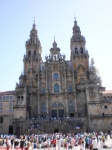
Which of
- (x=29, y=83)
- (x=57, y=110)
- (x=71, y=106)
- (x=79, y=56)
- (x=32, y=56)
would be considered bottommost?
(x=57, y=110)

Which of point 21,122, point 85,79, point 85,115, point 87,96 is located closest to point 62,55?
point 85,79

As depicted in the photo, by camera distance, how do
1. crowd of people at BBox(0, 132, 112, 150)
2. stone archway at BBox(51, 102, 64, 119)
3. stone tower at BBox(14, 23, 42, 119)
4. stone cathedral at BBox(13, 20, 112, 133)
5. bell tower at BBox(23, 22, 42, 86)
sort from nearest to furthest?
1. crowd of people at BBox(0, 132, 112, 150)
2. stone cathedral at BBox(13, 20, 112, 133)
3. stone tower at BBox(14, 23, 42, 119)
4. stone archway at BBox(51, 102, 64, 119)
5. bell tower at BBox(23, 22, 42, 86)

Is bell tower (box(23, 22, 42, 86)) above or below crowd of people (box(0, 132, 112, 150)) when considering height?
above

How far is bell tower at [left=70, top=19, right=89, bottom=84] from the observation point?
6238 cm

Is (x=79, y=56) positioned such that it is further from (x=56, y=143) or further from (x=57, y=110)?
(x=56, y=143)

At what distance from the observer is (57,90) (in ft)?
205

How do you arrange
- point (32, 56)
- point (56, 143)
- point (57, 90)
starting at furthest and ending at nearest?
point (32, 56), point (57, 90), point (56, 143)

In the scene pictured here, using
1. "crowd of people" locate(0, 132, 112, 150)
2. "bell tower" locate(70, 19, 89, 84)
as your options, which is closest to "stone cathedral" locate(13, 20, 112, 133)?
"bell tower" locate(70, 19, 89, 84)

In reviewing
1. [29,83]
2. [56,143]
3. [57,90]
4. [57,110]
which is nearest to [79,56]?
[57,90]

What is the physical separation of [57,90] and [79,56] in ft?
44.1

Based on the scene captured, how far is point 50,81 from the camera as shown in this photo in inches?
2486

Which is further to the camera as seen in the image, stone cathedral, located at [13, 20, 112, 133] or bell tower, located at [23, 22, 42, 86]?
bell tower, located at [23, 22, 42, 86]

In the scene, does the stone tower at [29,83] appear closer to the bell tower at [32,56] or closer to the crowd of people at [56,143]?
the bell tower at [32,56]

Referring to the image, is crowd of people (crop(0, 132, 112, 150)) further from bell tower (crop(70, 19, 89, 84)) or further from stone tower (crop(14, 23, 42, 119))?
bell tower (crop(70, 19, 89, 84))
